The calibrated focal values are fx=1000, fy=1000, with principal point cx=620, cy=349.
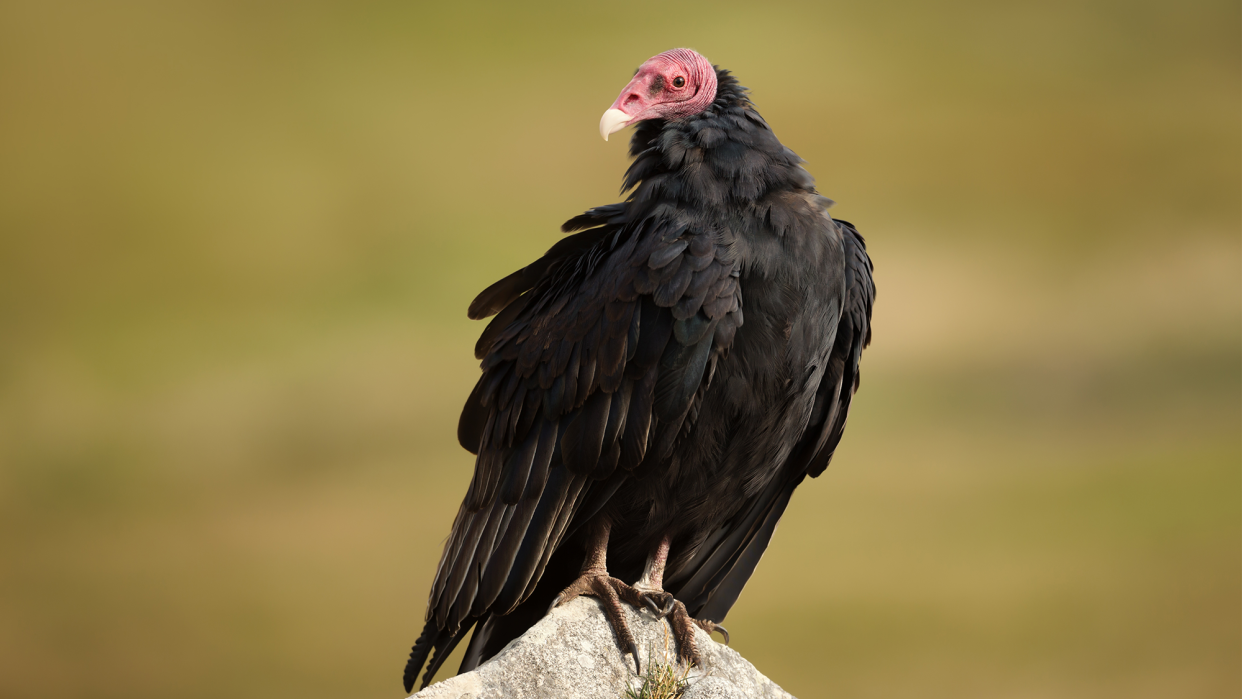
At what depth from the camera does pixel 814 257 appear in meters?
4.09

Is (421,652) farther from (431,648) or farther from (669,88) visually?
(669,88)

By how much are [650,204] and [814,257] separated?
72cm

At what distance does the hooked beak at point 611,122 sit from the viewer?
428 cm

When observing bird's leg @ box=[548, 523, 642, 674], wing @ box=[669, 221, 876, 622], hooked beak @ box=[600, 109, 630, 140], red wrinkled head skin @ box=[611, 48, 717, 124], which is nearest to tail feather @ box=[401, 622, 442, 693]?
bird's leg @ box=[548, 523, 642, 674]

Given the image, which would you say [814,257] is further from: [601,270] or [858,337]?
[601,270]

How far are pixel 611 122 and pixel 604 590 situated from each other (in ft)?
6.51

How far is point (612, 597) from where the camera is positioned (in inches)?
163

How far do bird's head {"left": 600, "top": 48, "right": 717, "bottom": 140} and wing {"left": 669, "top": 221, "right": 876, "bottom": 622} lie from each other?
2.85ft

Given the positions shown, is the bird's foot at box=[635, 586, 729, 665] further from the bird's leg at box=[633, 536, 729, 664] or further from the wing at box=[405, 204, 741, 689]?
the wing at box=[405, 204, 741, 689]

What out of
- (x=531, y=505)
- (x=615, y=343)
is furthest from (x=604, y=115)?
(x=531, y=505)

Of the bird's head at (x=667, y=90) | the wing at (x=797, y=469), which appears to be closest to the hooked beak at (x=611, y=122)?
the bird's head at (x=667, y=90)

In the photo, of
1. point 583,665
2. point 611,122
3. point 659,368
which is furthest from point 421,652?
point 611,122

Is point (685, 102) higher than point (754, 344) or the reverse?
higher

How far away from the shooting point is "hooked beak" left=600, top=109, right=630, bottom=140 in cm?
428
